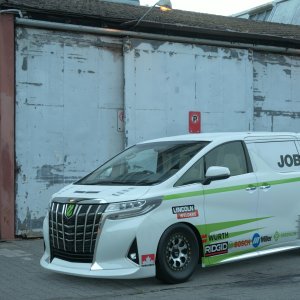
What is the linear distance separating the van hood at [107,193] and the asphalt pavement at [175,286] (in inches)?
44.8

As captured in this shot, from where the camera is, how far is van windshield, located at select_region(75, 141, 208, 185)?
7352 mm

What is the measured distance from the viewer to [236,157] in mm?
7941

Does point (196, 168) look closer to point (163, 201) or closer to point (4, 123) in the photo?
point (163, 201)

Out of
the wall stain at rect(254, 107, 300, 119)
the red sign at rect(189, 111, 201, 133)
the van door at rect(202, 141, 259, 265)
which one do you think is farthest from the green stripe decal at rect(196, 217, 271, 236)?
the wall stain at rect(254, 107, 300, 119)

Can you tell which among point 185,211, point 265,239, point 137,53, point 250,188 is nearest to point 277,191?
point 250,188

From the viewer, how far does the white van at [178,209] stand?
22.0 ft

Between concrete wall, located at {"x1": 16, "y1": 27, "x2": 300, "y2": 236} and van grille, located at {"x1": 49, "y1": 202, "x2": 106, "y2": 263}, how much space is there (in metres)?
3.83

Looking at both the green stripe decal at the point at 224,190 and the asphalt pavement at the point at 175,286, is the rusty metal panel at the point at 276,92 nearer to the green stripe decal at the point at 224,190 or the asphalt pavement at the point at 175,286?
the green stripe decal at the point at 224,190

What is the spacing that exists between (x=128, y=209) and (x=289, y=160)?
10.1 ft

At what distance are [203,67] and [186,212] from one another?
643 cm

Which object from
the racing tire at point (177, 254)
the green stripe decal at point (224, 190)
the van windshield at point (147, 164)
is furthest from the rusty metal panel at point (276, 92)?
the racing tire at point (177, 254)

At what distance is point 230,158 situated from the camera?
25.8ft

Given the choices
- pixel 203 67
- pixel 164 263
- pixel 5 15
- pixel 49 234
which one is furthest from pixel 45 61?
pixel 164 263

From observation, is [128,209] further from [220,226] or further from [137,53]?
[137,53]
